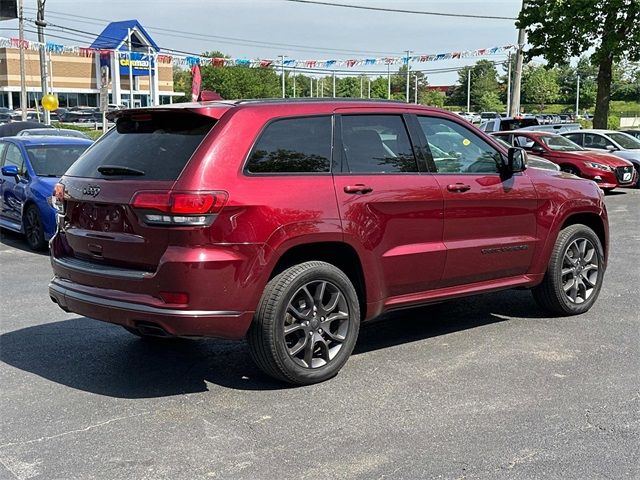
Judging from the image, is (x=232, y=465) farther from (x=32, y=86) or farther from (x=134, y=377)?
(x=32, y=86)

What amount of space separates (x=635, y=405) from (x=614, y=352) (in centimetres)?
109

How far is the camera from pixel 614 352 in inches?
214

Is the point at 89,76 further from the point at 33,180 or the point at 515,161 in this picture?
the point at 515,161

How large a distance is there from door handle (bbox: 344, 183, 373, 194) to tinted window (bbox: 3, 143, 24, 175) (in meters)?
7.60

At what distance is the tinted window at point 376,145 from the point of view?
16.7 feet

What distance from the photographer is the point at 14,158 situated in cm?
1136

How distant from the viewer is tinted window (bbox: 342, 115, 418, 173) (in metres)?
5.08

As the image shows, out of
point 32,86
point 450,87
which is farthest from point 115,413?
point 450,87

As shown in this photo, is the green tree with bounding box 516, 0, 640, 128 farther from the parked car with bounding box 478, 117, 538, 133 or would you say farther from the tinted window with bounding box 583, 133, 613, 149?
the tinted window with bounding box 583, 133, 613, 149

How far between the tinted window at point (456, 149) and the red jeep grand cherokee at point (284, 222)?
1cm

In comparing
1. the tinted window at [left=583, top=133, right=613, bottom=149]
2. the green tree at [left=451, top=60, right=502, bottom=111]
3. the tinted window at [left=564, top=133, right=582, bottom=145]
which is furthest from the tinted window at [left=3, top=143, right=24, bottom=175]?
the green tree at [left=451, top=60, right=502, bottom=111]

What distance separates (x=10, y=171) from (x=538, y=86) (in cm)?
9779

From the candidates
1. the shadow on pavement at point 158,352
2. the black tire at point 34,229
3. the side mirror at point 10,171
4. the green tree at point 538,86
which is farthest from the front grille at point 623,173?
the green tree at point 538,86

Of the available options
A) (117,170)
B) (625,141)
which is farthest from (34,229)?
(625,141)
